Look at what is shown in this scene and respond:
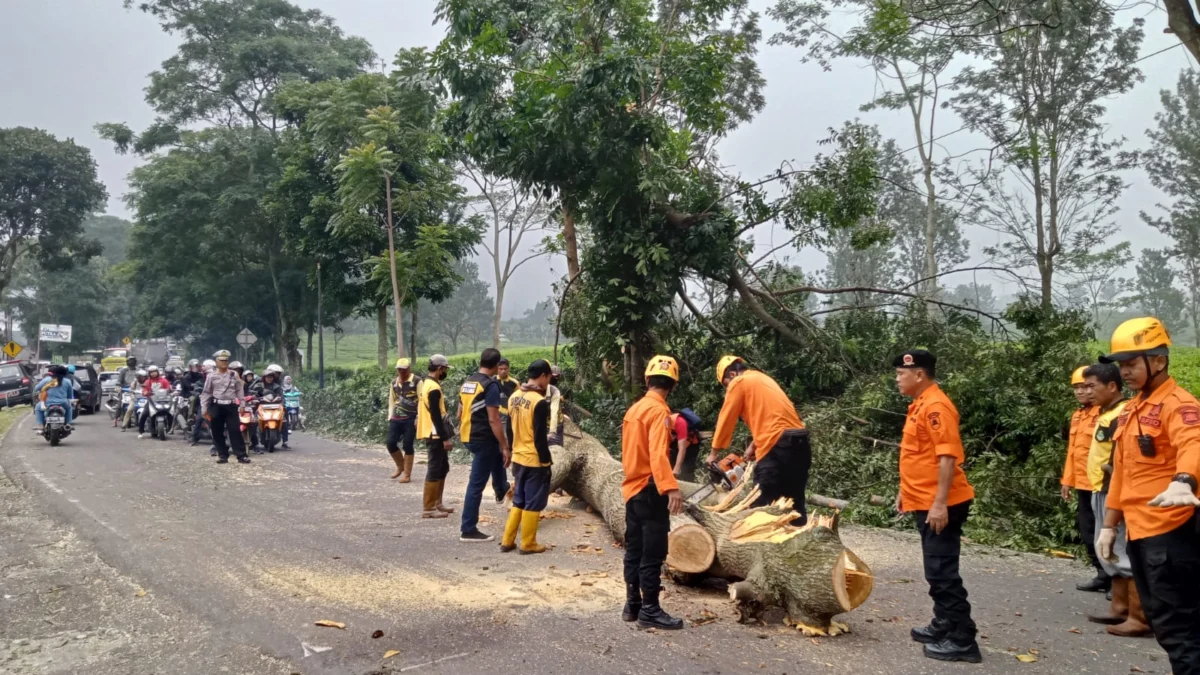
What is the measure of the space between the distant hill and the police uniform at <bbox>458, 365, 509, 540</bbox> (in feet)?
272

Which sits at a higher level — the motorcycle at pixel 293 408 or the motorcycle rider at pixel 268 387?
the motorcycle rider at pixel 268 387

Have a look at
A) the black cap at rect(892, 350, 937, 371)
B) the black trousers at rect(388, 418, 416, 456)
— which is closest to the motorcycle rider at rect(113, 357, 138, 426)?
the black trousers at rect(388, 418, 416, 456)

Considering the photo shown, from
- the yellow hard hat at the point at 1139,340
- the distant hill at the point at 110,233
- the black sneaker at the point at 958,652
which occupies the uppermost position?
the distant hill at the point at 110,233

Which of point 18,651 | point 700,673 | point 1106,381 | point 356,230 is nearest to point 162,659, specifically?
point 18,651

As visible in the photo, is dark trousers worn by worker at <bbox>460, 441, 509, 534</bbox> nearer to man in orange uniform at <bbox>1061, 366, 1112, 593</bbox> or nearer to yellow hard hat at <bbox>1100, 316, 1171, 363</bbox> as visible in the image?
man in orange uniform at <bbox>1061, 366, 1112, 593</bbox>

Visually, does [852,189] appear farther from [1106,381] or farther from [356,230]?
[356,230]

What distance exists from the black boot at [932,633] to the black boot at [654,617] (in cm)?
141

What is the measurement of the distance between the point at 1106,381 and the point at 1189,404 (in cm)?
185

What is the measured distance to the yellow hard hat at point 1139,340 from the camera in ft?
12.9

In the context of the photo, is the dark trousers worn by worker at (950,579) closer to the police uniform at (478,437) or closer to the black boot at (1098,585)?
the black boot at (1098,585)

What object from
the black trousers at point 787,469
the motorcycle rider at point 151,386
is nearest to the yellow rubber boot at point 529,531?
the black trousers at point 787,469

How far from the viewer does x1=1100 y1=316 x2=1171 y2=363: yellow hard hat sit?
12.9ft

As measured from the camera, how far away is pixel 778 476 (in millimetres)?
6098

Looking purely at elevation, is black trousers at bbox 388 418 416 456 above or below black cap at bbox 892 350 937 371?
below
